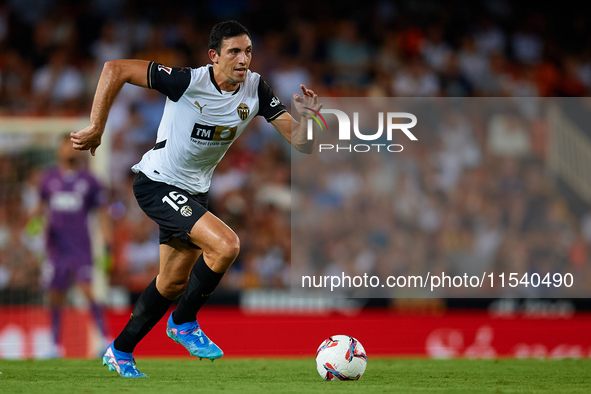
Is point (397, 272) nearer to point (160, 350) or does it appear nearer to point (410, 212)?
point (410, 212)

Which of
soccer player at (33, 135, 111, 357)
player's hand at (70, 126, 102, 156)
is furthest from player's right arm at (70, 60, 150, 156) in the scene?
soccer player at (33, 135, 111, 357)

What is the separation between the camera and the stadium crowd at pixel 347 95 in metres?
10.1

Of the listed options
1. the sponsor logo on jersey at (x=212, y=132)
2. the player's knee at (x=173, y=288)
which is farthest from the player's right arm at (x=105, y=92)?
the player's knee at (x=173, y=288)

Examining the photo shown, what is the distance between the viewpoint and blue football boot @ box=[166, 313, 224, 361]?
5.16 m

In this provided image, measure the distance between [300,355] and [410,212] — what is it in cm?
270

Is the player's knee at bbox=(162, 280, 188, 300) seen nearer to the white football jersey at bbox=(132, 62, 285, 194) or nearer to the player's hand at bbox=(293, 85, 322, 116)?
the white football jersey at bbox=(132, 62, 285, 194)

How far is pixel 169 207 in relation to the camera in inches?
199

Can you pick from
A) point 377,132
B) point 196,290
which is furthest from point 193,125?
point 377,132

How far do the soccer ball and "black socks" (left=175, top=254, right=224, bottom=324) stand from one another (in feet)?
2.87

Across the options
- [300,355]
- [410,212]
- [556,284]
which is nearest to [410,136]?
[410,212]

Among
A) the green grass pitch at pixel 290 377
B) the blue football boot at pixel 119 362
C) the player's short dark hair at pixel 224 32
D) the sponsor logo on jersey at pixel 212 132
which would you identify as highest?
the player's short dark hair at pixel 224 32

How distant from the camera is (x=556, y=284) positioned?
980cm

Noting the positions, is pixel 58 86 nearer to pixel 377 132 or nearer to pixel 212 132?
pixel 377 132

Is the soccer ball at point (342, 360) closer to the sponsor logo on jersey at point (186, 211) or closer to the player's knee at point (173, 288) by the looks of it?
the player's knee at point (173, 288)
